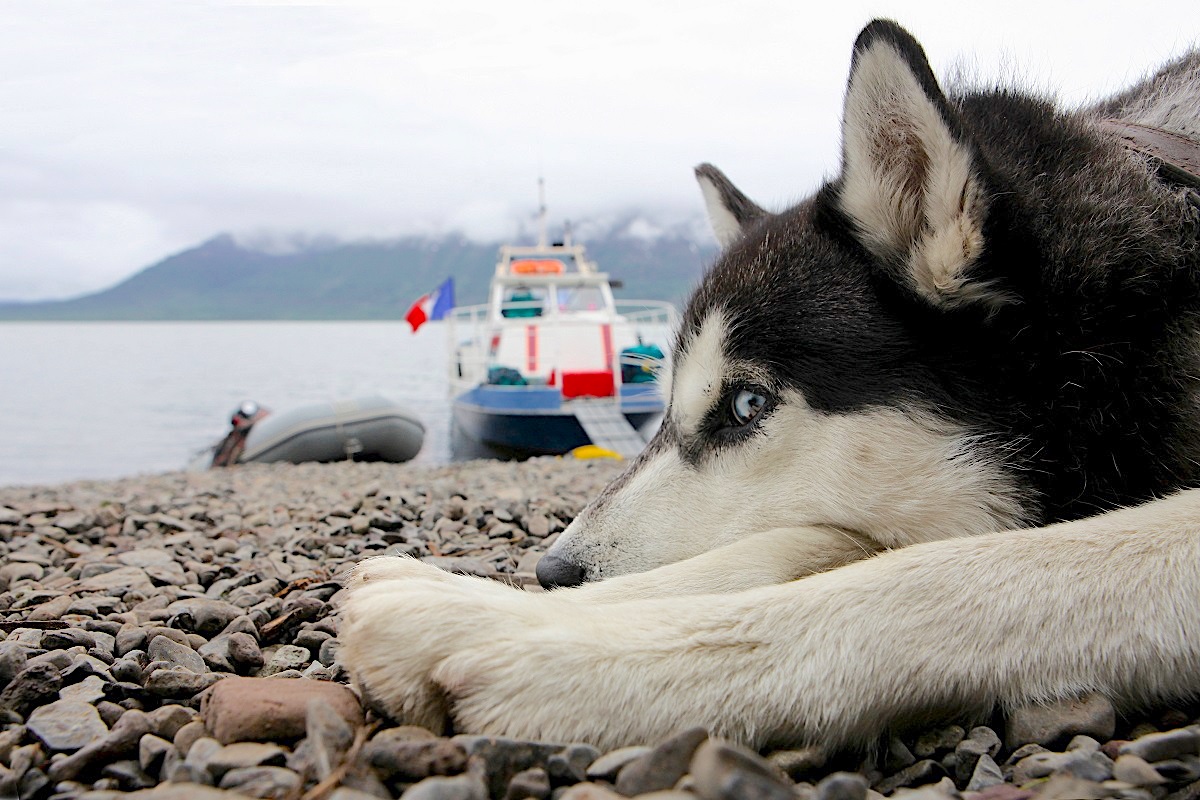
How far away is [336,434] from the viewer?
14516 millimetres

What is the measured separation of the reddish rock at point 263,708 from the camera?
1534 millimetres

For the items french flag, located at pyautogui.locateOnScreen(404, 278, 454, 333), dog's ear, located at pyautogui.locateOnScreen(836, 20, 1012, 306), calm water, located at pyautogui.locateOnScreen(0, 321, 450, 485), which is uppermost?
french flag, located at pyautogui.locateOnScreen(404, 278, 454, 333)

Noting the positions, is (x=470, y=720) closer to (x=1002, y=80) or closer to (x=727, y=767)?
(x=727, y=767)

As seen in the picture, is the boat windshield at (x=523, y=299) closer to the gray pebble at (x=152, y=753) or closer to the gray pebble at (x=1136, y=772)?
the gray pebble at (x=152, y=753)

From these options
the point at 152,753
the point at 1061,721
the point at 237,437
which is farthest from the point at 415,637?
the point at 237,437

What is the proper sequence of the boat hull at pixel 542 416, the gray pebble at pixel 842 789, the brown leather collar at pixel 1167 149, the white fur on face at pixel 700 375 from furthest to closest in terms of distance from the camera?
the boat hull at pixel 542 416
the white fur on face at pixel 700 375
the brown leather collar at pixel 1167 149
the gray pebble at pixel 842 789

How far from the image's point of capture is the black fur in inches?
88.4

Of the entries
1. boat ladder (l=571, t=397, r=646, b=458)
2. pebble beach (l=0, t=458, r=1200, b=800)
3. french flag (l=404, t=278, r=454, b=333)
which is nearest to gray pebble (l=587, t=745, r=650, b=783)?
pebble beach (l=0, t=458, r=1200, b=800)

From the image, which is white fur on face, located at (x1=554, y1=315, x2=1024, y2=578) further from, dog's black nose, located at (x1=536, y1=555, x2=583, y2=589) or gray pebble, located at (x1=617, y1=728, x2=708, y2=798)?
gray pebble, located at (x1=617, y1=728, x2=708, y2=798)

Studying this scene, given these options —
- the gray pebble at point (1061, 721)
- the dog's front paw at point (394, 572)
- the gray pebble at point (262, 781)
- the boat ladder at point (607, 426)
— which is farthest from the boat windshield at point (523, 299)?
the gray pebble at point (262, 781)

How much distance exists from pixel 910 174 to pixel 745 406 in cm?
81

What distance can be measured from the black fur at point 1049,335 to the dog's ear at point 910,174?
20 millimetres

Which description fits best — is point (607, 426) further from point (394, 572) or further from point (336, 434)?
point (394, 572)

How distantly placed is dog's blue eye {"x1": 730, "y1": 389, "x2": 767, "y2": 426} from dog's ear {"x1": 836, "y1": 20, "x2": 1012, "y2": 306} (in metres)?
0.54
